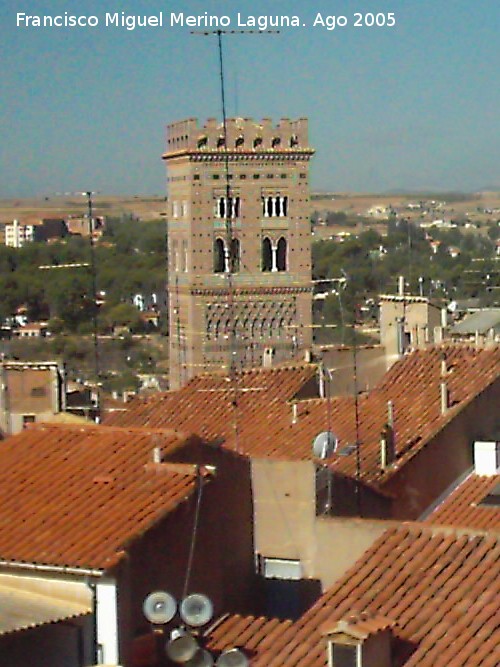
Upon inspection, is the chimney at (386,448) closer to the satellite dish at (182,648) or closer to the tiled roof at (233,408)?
the tiled roof at (233,408)

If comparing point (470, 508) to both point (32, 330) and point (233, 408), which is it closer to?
point (233, 408)

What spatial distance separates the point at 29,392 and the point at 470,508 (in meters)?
4.52

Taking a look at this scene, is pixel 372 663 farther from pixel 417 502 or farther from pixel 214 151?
pixel 214 151

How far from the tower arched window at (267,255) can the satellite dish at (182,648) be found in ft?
123

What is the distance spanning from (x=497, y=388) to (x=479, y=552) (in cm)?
308

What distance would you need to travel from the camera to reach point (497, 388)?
8.60 meters

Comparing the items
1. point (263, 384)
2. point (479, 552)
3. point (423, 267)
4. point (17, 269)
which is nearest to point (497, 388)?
point (263, 384)

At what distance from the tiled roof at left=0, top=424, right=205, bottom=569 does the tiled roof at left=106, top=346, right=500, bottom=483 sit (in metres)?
1.82

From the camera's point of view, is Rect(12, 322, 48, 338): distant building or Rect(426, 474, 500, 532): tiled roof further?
Rect(12, 322, 48, 338): distant building

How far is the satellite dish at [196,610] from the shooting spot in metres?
5.30

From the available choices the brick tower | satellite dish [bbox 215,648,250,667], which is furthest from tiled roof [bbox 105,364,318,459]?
the brick tower

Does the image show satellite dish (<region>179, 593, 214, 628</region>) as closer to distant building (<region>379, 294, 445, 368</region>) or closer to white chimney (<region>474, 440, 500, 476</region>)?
white chimney (<region>474, 440, 500, 476</region>)

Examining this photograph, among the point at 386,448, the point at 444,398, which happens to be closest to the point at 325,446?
the point at 386,448

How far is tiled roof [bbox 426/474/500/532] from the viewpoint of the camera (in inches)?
269
